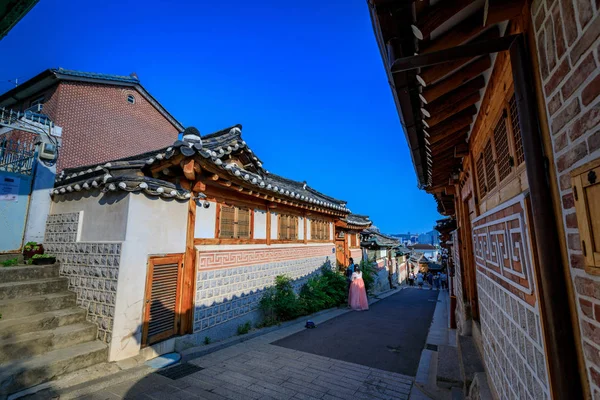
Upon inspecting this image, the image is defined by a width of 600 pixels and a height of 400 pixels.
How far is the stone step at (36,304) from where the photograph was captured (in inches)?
194

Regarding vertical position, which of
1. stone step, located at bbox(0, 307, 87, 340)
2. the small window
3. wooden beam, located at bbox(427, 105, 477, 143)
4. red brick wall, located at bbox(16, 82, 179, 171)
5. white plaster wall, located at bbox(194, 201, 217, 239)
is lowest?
stone step, located at bbox(0, 307, 87, 340)

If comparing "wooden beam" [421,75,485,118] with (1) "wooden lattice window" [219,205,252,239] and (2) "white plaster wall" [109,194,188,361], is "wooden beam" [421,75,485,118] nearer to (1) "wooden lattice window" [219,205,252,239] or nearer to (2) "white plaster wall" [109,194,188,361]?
(2) "white plaster wall" [109,194,188,361]

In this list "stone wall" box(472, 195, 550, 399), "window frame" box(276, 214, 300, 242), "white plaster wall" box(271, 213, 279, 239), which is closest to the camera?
"stone wall" box(472, 195, 550, 399)

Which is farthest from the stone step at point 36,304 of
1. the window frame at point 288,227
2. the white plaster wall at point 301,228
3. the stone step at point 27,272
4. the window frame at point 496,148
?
the window frame at point 496,148

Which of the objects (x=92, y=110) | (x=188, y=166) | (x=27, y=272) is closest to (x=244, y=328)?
(x=188, y=166)

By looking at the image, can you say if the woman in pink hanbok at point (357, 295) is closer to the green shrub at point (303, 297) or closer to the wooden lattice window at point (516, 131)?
the green shrub at point (303, 297)

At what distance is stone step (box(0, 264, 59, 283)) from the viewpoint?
5.56m

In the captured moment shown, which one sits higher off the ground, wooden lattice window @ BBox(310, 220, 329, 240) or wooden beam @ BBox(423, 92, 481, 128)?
wooden beam @ BBox(423, 92, 481, 128)

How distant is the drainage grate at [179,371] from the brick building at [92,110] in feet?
34.1

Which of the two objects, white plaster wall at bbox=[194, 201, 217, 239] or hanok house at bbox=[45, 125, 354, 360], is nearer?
hanok house at bbox=[45, 125, 354, 360]

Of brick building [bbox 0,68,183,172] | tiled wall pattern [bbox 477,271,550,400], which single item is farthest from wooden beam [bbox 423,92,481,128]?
brick building [bbox 0,68,183,172]

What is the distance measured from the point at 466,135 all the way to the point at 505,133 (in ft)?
5.88

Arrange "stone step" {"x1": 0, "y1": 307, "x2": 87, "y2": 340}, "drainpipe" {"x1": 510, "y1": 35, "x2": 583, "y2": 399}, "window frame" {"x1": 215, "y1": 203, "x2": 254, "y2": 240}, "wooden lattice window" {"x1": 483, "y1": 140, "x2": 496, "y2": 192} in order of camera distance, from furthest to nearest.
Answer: "window frame" {"x1": 215, "y1": 203, "x2": 254, "y2": 240} < "stone step" {"x1": 0, "y1": 307, "x2": 87, "y2": 340} < "wooden lattice window" {"x1": 483, "y1": 140, "x2": 496, "y2": 192} < "drainpipe" {"x1": 510, "y1": 35, "x2": 583, "y2": 399}

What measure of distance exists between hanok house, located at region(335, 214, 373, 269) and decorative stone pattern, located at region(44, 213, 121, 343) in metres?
10.5
